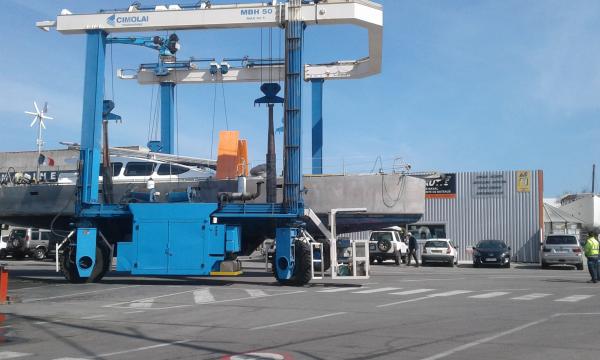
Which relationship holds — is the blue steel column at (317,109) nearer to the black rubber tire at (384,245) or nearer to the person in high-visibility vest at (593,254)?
the black rubber tire at (384,245)

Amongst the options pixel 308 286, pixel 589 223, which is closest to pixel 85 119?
pixel 308 286

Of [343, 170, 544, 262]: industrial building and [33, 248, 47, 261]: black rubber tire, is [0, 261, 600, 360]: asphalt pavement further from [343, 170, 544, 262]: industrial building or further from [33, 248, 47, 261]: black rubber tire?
[343, 170, 544, 262]: industrial building

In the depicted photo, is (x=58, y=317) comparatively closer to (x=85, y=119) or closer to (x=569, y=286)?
(x=85, y=119)

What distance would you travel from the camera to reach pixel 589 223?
59188 mm

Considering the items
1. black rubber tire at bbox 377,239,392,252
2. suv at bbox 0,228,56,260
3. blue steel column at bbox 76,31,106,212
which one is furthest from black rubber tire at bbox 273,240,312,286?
suv at bbox 0,228,56,260

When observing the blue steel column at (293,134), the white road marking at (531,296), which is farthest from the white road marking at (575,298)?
the blue steel column at (293,134)

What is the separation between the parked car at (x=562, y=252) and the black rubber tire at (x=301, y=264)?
1729 centimetres

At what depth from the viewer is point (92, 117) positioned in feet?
70.9

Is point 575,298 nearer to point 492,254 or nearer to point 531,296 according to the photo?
point 531,296

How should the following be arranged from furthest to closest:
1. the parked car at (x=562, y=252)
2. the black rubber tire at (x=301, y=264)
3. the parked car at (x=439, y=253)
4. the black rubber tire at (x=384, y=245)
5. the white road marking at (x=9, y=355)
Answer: the parked car at (x=439, y=253), the black rubber tire at (x=384, y=245), the parked car at (x=562, y=252), the black rubber tire at (x=301, y=264), the white road marking at (x=9, y=355)

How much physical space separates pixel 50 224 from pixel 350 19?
13614 millimetres

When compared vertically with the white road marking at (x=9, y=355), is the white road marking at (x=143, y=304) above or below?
above

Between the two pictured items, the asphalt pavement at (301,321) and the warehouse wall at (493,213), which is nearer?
the asphalt pavement at (301,321)

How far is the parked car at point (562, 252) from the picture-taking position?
31812 millimetres
